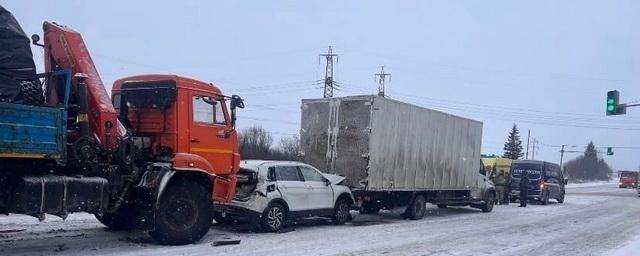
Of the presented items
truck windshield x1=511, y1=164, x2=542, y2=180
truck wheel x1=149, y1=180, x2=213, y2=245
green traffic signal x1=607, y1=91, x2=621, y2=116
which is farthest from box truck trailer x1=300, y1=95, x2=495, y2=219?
A: truck windshield x1=511, y1=164, x2=542, y2=180

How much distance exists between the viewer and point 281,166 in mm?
13148

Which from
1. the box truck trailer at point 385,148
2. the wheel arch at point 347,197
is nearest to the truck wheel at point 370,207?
the box truck trailer at point 385,148

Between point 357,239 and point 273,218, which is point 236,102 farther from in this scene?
point 357,239

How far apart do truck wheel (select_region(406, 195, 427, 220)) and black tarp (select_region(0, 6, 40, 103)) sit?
36.4ft

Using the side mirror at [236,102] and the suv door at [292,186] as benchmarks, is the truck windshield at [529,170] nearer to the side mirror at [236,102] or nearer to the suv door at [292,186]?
the suv door at [292,186]

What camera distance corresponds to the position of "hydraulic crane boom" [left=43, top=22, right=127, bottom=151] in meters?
9.39

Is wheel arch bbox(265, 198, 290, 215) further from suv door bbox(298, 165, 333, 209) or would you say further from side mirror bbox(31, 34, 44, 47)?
side mirror bbox(31, 34, 44, 47)

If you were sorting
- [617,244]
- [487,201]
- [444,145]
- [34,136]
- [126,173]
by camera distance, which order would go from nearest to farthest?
1. [34,136]
2. [126,173]
3. [617,244]
4. [444,145]
5. [487,201]

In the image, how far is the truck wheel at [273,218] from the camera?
12.3 metres

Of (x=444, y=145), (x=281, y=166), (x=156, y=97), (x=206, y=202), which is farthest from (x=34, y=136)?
(x=444, y=145)

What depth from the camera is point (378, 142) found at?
1552 centimetres

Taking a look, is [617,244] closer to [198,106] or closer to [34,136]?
[198,106]

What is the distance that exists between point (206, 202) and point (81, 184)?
238 cm

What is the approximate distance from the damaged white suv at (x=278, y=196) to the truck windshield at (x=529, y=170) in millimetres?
16026
